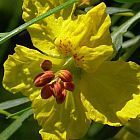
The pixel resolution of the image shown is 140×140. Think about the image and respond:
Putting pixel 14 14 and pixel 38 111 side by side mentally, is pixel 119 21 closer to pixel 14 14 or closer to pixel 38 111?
pixel 14 14

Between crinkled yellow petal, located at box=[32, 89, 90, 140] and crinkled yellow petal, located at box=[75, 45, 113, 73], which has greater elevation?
crinkled yellow petal, located at box=[75, 45, 113, 73]

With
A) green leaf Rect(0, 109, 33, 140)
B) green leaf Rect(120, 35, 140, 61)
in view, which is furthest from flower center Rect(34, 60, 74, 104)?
green leaf Rect(120, 35, 140, 61)

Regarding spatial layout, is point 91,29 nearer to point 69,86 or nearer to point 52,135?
point 69,86

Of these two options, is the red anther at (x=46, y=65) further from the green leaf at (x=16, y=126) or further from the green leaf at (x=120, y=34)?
the green leaf at (x=16, y=126)

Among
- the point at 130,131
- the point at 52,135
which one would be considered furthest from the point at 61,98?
the point at 130,131

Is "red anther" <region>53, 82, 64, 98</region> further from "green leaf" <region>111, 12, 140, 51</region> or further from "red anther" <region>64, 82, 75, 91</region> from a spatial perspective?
"green leaf" <region>111, 12, 140, 51</region>

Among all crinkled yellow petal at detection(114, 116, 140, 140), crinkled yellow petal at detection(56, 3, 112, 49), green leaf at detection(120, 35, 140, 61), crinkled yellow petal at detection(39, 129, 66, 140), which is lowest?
crinkled yellow petal at detection(114, 116, 140, 140)
